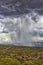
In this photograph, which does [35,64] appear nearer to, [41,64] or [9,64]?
[41,64]

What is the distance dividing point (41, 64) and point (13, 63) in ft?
35.9

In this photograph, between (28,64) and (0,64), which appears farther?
(28,64)

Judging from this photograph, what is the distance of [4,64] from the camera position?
282ft

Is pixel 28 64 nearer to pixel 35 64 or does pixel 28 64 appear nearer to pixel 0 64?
pixel 35 64

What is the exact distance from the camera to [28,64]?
90.4m

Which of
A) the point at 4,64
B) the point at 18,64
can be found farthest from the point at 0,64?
the point at 18,64

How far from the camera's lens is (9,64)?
279 feet

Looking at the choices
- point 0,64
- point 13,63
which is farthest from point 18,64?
point 0,64

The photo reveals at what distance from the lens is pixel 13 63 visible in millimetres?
88938

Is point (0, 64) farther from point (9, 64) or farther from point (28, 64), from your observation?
point (28, 64)

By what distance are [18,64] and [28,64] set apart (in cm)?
416

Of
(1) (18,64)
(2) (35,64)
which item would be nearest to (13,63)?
(1) (18,64)

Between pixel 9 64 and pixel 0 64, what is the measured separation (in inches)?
132

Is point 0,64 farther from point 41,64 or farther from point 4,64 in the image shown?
point 41,64
